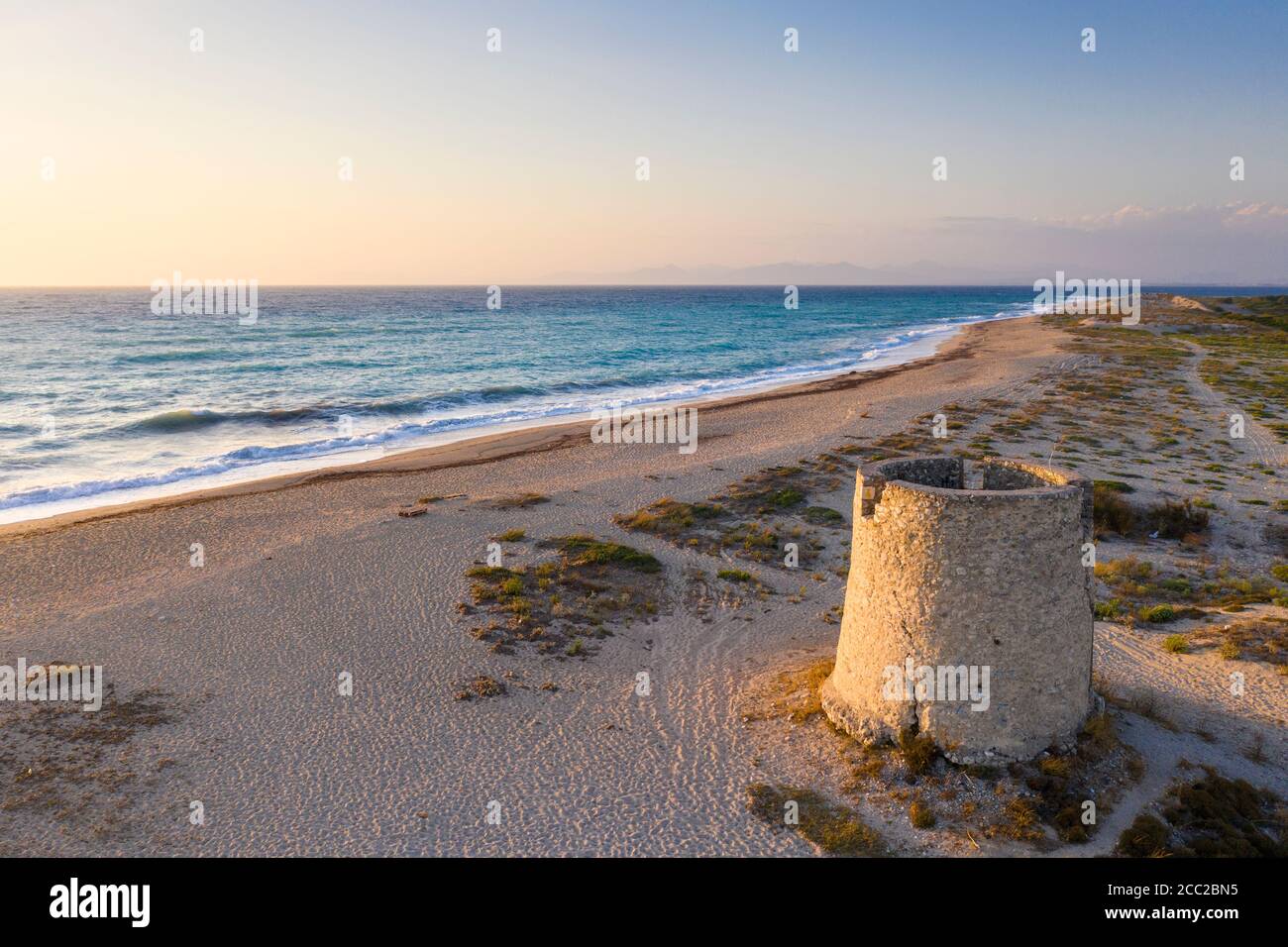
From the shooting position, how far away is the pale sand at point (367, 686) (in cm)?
980

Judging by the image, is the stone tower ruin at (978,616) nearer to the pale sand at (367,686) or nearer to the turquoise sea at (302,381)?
the pale sand at (367,686)

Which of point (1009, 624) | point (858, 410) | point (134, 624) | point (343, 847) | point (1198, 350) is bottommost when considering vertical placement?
point (343, 847)

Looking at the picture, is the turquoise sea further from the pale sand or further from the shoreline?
the pale sand

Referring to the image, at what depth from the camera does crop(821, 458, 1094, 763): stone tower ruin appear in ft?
32.5

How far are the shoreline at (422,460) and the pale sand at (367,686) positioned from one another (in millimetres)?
494

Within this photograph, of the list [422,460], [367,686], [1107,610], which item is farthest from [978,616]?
[422,460]

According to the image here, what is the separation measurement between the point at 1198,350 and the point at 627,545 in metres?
65.9

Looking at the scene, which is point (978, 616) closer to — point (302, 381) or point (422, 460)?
point (422, 460)

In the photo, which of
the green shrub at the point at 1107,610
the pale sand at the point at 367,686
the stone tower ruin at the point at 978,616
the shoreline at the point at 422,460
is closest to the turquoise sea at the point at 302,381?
the shoreline at the point at 422,460

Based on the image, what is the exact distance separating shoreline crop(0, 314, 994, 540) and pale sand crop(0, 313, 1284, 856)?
494 mm

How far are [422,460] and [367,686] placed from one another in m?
18.0
